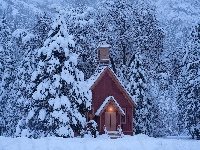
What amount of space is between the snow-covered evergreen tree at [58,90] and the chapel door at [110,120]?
9320 mm

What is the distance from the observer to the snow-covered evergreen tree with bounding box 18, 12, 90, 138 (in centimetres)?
2231

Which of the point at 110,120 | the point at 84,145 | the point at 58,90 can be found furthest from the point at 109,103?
the point at 84,145

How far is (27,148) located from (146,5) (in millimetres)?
27330

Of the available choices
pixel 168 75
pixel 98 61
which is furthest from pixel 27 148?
pixel 168 75

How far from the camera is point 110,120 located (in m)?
33.1

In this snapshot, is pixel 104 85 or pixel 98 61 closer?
pixel 104 85

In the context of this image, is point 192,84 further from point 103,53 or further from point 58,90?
point 58,90

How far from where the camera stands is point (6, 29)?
41406 millimetres

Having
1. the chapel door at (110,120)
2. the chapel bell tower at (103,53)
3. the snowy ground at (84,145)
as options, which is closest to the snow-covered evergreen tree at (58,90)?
the snowy ground at (84,145)

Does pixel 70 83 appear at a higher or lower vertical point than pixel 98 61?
lower

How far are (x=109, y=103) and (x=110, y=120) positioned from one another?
1.99 metres

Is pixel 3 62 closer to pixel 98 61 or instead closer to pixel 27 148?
pixel 98 61

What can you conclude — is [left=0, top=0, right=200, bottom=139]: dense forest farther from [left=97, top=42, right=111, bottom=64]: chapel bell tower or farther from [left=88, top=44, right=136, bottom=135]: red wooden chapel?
[left=97, top=42, right=111, bottom=64]: chapel bell tower

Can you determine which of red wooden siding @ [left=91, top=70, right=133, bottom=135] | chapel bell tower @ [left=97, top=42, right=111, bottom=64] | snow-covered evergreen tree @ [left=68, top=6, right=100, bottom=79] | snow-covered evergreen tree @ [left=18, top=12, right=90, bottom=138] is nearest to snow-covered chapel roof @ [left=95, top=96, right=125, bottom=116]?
red wooden siding @ [left=91, top=70, right=133, bottom=135]
